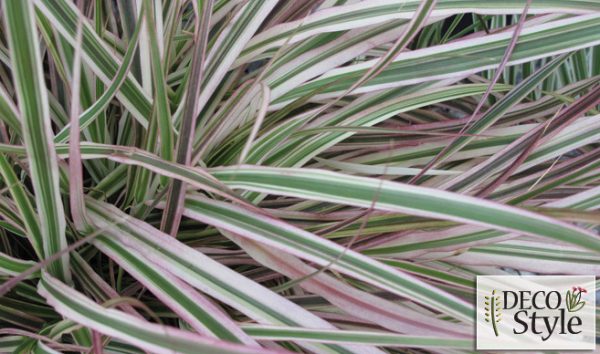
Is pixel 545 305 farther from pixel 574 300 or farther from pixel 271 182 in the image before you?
pixel 271 182

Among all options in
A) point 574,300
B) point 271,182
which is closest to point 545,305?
point 574,300

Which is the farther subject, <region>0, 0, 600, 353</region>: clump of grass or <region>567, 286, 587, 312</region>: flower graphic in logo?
<region>567, 286, 587, 312</region>: flower graphic in logo

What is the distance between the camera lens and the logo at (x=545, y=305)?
0.43 meters

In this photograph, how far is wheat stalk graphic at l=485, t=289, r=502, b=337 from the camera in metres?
0.40

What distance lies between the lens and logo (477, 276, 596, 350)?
0.43 meters

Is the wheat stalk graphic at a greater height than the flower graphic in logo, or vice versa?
the flower graphic in logo

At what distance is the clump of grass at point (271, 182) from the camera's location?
0.35 meters

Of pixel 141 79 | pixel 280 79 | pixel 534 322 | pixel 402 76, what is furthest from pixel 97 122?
pixel 534 322

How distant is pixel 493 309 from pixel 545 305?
0.06 m

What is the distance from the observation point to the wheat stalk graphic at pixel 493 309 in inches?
15.7

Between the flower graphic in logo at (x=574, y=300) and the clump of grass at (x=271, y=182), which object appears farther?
the flower graphic in logo at (x=574, y=300)

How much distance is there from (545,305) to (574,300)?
2 centimetres

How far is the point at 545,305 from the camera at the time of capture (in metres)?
0.45

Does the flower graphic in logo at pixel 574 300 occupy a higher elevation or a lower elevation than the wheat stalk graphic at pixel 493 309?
higher
